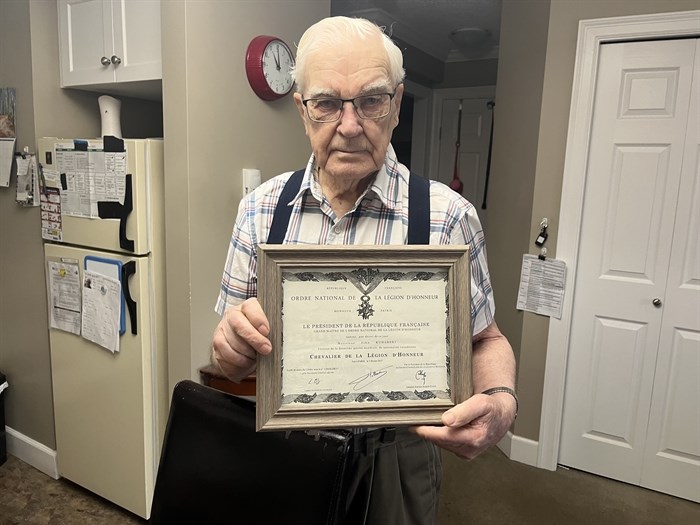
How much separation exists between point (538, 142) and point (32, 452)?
295 cm

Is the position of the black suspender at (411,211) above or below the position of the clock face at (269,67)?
below

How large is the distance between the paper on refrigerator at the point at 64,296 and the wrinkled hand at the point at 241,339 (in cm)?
163

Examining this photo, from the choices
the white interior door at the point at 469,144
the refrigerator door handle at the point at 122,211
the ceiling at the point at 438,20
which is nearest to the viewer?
the refrigerator door handle at the point at 122,211

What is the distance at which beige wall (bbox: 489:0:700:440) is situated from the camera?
7.80 feet

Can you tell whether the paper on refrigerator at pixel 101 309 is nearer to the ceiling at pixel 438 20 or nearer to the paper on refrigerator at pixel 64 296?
the paper on refrigerator at pixel 64 296

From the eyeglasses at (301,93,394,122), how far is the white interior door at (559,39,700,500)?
190cm

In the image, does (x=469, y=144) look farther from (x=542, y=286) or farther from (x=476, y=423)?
(x=476, y=423)

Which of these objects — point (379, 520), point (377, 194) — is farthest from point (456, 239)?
point (379, 520)

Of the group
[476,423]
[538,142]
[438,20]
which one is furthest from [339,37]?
[438,20]

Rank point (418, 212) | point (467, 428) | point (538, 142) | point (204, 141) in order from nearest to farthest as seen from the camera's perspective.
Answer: point (467, 428) → point (418, 212) → point (204, 141) → point (538, 142)

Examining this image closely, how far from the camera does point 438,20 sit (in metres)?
3.92

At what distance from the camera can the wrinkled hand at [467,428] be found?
0.77 m

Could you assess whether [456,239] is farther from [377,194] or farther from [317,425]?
[317,425]
